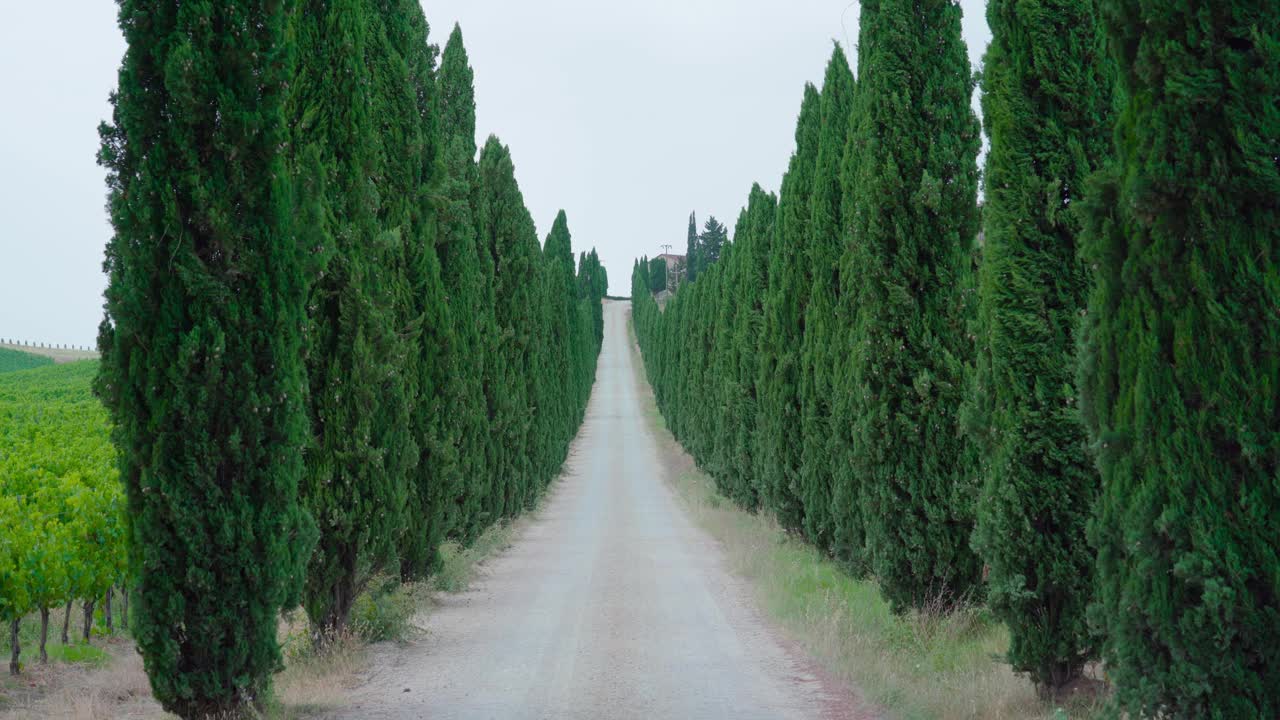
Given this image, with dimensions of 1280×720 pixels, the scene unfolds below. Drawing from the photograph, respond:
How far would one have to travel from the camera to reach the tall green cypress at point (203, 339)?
17.6 ft

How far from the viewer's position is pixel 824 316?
41.6ft

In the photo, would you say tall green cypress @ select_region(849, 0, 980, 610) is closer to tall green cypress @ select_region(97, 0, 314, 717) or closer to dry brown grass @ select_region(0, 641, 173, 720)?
tall green cypress @ select_region(97, 0, 314, 717)

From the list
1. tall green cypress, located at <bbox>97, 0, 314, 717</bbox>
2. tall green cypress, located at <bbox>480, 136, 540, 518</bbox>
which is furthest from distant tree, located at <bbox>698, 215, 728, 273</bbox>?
tall green cypress, located at <bbox>97, 0, 314, 717</bbox>

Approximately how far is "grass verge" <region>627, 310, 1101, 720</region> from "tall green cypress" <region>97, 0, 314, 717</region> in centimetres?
414

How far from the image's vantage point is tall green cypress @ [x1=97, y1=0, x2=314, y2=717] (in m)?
5.38

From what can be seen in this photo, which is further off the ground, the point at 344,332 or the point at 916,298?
the point at 916,298

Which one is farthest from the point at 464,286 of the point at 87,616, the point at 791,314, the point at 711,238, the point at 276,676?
the point at 711,238

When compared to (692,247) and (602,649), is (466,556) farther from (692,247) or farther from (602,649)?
(692,247)

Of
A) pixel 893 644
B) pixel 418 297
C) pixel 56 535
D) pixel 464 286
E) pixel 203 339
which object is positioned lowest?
pixel 893 644

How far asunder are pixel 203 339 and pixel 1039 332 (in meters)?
4.90

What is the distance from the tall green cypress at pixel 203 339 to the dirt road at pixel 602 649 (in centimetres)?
135

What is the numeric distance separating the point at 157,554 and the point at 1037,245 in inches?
217

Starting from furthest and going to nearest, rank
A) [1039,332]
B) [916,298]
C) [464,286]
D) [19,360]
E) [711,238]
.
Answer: [711,238], [19,360], [464,286], [916,298], [1039,332]

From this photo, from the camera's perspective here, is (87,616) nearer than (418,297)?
Yes
